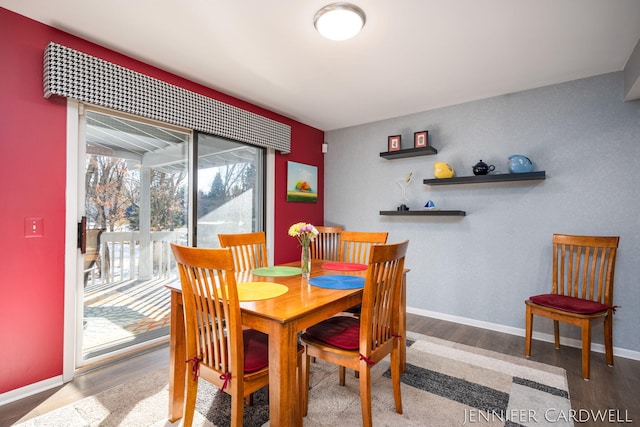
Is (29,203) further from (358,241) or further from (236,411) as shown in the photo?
(358,241)

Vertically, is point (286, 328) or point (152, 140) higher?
point (152, 140)

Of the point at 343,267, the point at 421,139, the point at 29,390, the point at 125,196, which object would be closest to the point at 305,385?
the point at 343,267

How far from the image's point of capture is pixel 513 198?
10.2 feet

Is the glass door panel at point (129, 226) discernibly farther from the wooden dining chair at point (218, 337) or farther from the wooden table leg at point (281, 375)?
the wooden table leg at point (281, 375)

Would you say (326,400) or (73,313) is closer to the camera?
(326,400)

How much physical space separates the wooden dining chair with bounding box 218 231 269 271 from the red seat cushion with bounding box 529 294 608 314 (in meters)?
2.32

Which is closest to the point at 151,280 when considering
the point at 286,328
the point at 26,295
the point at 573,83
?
the point at 26,295

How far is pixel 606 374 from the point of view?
7.48 feet

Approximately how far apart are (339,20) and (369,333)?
1.84 metres

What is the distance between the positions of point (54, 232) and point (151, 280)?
940mm

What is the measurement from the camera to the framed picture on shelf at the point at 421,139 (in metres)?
3.51

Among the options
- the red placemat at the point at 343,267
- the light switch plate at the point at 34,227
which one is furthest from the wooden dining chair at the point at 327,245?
the light switch plate at the point at 34,227

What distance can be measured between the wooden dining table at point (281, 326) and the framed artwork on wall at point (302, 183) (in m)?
2.18

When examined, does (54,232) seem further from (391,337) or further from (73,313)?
(391,337)
